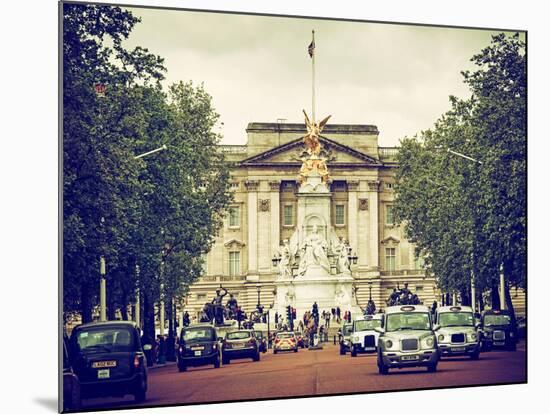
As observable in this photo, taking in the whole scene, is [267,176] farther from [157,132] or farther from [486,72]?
[486,72]

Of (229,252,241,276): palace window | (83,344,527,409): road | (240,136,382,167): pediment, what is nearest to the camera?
(83,344,527,409): road

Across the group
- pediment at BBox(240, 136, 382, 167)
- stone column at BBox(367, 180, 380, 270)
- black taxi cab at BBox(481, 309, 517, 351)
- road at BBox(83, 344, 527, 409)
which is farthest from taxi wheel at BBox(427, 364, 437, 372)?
pediment at BBox(240, 136, 382, 167)

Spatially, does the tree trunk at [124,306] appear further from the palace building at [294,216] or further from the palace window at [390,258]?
the palace window at [390,258]

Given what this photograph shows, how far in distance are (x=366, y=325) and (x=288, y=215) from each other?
9.36ft

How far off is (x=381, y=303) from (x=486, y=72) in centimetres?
540

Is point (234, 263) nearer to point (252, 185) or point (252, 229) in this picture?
point (252, 229)

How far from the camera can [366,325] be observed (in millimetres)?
25922

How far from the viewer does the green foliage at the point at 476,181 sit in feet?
87.9

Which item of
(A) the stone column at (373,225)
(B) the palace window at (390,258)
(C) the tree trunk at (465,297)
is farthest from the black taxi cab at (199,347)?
(C) the tree trunk at (465,297)

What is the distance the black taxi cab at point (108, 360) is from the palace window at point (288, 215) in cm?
452

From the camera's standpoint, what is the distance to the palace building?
2550 centimetres

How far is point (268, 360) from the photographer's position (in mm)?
25484

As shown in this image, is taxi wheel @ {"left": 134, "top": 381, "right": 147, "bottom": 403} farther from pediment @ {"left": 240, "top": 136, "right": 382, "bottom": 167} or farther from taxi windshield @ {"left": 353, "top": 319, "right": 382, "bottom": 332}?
pediment @ {"left": 240, "top": 136, "right": 382, "bottom": 167}

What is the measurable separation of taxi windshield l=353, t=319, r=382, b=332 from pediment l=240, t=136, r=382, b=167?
3.26m
